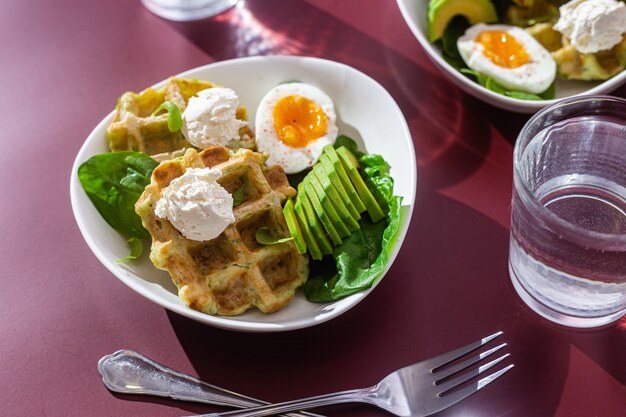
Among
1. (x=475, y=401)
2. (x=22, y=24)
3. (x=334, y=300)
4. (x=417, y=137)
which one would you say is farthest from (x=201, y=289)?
(x=22, y=24)

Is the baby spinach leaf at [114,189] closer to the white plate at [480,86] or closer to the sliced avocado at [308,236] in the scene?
the sliced avocado at [308,236]

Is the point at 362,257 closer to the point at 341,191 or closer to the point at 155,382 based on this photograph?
the point at 341,191

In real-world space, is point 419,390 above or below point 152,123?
below

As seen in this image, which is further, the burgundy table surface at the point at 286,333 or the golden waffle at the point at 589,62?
the golden waffle at the point at 589,62

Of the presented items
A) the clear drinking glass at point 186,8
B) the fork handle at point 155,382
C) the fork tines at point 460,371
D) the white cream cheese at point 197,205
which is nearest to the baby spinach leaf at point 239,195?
the white cream cheese at point 197,205

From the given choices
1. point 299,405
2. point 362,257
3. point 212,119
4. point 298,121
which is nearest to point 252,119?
point 298,121

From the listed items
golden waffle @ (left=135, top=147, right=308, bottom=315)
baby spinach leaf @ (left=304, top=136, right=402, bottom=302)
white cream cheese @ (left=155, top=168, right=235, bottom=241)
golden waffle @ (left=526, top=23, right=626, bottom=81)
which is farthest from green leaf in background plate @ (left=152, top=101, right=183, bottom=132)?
golden waffle @ (left=526, top=23, right=626, bottom=81)
